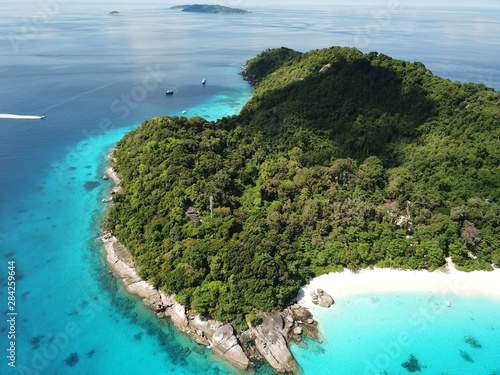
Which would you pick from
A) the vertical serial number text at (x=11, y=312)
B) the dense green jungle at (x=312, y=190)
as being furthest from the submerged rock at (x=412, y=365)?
the vertical serial number text at (x=11, y=312)

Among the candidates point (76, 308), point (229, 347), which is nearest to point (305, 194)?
point (229, 347)

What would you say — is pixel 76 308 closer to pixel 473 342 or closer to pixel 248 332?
pixel 248 332

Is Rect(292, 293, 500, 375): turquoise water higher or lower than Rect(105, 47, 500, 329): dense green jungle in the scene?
lower

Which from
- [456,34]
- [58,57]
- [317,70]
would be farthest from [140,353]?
[456,34]

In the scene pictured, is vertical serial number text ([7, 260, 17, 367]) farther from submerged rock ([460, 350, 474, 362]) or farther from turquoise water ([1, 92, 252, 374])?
submerged rock ([460, 350, 474, 362])

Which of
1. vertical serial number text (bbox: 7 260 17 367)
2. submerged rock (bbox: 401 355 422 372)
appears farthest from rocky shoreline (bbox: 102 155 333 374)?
vertical serial number text (bbox: 7 260 17 367)

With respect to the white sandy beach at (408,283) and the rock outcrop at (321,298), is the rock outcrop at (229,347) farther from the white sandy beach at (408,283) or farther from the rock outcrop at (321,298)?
the rock outcrop at (321,298)
